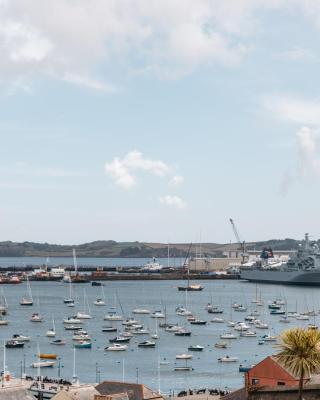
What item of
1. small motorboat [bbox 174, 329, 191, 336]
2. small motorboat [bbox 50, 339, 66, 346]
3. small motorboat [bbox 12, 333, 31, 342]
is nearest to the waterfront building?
small motorboat [bbox 50, 339, 66, 346]

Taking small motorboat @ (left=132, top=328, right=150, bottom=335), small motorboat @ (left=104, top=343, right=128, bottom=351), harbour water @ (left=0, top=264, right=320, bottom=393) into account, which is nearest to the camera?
harbour water @ (left=0, top=264, right=320, bottom=393)

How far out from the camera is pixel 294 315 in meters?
124

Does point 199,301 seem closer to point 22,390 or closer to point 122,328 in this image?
point 122,328

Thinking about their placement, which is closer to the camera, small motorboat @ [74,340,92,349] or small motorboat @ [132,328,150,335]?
small motorboat @ [74,340,92,349]

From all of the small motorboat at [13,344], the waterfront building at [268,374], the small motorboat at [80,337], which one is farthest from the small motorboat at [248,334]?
the waterfront building at [268,374]

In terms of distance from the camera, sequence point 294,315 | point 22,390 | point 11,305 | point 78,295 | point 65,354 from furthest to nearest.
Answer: point 78,295 → point 11,305 → point 294,315 → point 65,354 → point 22,390

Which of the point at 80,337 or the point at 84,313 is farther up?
the point at 84,313

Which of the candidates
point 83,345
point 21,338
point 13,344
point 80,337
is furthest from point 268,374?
point 21,338

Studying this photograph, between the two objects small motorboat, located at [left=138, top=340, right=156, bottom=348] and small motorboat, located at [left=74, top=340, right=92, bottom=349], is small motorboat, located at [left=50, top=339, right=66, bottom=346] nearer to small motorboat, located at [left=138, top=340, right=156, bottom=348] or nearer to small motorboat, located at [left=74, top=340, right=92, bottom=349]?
small motorboat, located at [left=74, top=340, right=92, bottom=349]

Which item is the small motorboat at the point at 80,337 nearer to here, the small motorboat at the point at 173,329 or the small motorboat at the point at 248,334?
the small motorboat at the point at 173,329

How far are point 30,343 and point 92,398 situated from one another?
55.7m

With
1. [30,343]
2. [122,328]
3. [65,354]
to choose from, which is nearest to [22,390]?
[65,354]

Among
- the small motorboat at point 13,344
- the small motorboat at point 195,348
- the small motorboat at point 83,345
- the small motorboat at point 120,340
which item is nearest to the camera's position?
the small motorboat at point 195,348

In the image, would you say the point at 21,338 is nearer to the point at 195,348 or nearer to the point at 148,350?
the point at 148,350
